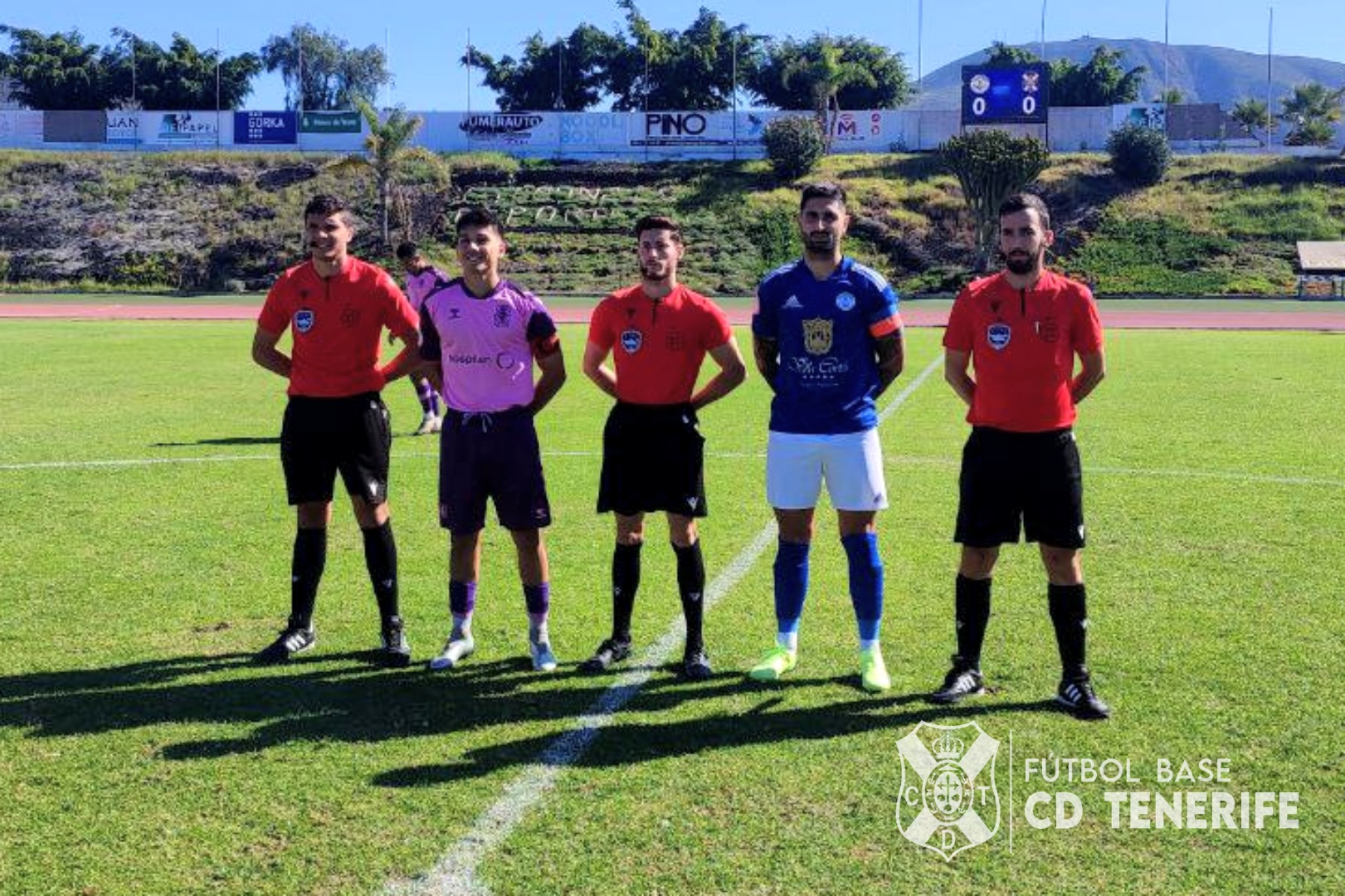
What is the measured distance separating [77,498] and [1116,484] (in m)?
8.45

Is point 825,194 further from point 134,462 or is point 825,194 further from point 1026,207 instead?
point 134,462

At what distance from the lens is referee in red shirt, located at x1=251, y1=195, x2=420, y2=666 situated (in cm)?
615

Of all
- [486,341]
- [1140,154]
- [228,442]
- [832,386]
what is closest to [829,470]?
[832,386]

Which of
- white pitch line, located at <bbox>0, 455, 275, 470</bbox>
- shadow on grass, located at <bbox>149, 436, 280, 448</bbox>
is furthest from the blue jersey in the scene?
shadow on grass, located at <bbox>149, 436, 280, 448</bbox>

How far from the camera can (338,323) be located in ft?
20.2

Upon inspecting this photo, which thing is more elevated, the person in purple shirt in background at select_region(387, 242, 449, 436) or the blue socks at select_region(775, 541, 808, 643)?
the person in purple shirt in background at select_region(387, 242, 449, 436)

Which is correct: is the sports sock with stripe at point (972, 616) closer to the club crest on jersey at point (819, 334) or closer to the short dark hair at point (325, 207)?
the club crest on jersey at point (819, 334)

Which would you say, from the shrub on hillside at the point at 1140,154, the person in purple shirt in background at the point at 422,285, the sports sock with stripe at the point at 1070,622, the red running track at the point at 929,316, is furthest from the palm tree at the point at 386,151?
the sports sock with stripe at the point at 1070,622

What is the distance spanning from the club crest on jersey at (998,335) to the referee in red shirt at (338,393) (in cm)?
281

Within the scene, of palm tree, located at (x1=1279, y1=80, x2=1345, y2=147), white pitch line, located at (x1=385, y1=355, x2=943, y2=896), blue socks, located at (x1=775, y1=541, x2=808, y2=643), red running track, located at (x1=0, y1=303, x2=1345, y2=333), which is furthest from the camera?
palm tree, located at (x1=1279, y1=80, x2=1345, y2=147)

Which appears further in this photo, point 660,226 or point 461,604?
point 461,604

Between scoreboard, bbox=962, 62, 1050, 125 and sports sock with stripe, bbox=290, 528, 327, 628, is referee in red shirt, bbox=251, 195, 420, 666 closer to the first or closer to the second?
sports sock with stripe, bbox=290, 528, 327, 628

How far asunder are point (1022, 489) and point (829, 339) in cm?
109

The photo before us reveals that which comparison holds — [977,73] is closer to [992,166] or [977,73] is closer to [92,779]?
[992,166]
